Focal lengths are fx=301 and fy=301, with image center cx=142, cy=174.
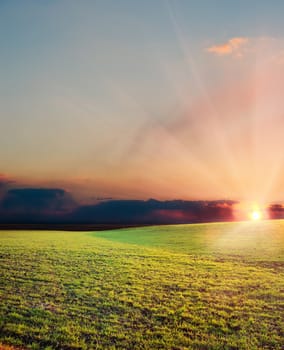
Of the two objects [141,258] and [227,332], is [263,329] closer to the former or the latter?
[227,332]

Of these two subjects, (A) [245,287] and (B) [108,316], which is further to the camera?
(A) [245,287]

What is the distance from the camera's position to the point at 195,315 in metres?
14.1

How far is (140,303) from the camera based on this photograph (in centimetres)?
1541

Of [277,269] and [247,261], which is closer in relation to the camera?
[277,269]

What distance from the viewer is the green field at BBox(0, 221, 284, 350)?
11555 millimetres

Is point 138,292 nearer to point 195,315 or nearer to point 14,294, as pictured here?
point 195,315

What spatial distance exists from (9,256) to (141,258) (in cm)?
1287

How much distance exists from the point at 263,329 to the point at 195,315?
2.96 m

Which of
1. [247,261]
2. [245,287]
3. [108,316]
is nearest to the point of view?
[108,316]

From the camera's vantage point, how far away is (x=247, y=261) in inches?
1123

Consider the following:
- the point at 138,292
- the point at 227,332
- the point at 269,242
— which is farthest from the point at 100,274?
the point at 269,242

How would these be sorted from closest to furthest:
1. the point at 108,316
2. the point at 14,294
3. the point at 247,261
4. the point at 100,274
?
1. the point at 108,316
2. the point at 14,294
3. the point at 100,274
4. the point at 247,261

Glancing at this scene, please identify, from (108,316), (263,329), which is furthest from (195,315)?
(108,316)

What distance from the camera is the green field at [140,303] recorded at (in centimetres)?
1155
